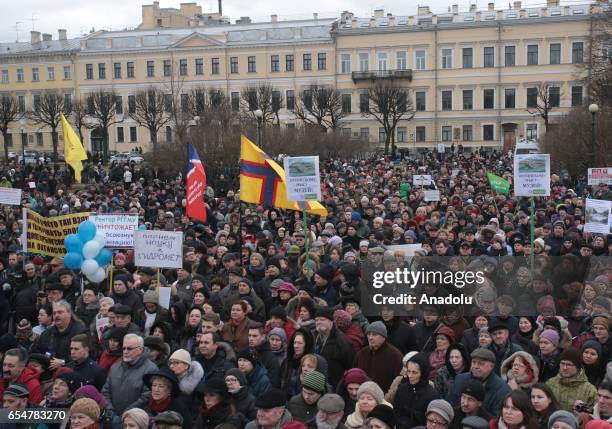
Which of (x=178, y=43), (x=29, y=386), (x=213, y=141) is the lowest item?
(x=29, y=386)

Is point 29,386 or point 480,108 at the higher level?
point 480,108

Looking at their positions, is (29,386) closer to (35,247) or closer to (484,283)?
(484,283)

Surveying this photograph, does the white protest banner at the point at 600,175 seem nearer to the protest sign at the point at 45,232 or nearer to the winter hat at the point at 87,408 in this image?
the protest sign at the point at 45,232

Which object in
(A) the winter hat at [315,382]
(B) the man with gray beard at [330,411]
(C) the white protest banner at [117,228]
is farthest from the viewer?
(C) the white protest banner at [117,228]

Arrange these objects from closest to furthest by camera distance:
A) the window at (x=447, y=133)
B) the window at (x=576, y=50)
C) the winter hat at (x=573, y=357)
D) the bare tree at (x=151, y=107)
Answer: the winter hat at (x=573, y=357), the bare tree at (x=151, y=107), the window at (x=576, y=50), the window at (x=447, y=133)

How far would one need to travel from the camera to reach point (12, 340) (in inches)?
316

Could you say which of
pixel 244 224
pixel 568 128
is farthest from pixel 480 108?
pixel 244 224

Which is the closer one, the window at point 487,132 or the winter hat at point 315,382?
the winter hat at point 315,382

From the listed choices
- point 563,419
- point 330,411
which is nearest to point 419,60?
point 330,411

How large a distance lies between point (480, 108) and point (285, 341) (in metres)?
58.1

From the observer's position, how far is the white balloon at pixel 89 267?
10766mm

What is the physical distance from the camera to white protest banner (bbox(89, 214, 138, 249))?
1166 centimetres

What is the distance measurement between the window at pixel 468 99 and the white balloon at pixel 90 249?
182 ft

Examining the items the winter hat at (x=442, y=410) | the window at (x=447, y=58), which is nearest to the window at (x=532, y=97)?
the window at (x=447, y=58)
